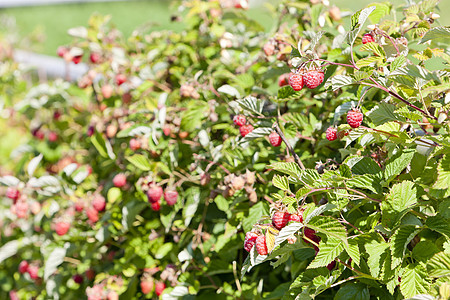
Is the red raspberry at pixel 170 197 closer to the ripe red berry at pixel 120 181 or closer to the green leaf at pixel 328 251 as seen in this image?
the ripe red berry at pixel 120 181

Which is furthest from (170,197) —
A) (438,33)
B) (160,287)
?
(438,33)

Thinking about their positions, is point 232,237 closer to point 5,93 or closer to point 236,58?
point 236,58

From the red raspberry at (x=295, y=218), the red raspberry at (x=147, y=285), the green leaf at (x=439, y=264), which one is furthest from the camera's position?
the red raspberry at (x=147, y=285)

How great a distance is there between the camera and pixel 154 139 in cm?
166

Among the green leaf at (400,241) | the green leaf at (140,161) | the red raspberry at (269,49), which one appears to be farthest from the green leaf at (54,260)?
the green leaf at (400,241)

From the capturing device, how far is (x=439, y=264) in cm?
93

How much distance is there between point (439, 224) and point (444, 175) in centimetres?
11

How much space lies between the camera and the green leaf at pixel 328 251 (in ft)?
3.17

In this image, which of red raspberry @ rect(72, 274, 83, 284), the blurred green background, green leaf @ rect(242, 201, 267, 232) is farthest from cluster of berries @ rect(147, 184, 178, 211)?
the blurred green background

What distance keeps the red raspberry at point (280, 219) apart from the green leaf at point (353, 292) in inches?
9.3

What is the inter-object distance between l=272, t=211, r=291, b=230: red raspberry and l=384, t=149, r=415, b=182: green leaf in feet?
0.76

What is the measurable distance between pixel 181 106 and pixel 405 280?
43.9 inches

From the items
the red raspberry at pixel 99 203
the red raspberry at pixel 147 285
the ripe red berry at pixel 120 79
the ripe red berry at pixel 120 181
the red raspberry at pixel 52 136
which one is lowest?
the red raspberry at pixel 52 136

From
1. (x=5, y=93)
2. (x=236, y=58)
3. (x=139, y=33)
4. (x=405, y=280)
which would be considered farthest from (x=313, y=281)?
(x=5, y=93)
